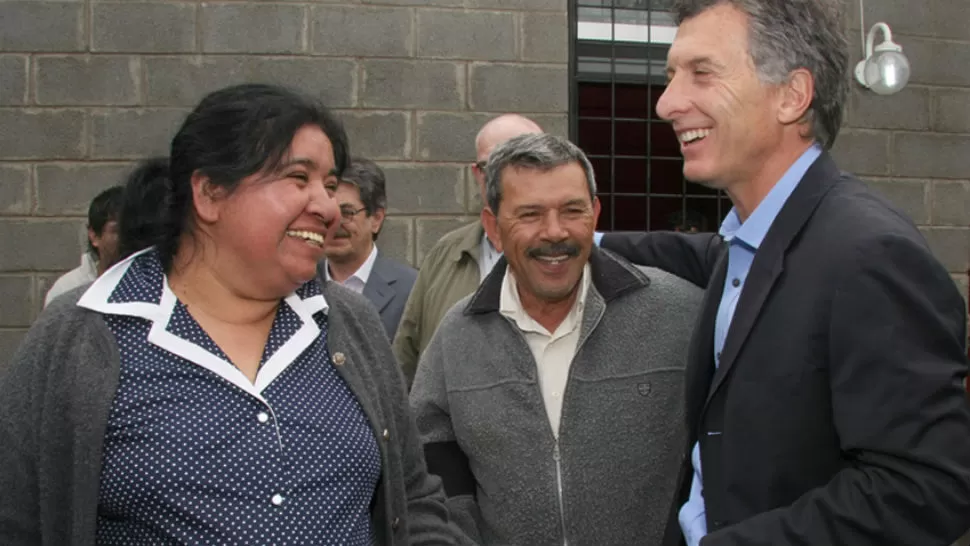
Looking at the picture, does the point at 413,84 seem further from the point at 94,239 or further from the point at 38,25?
the point at 38,25

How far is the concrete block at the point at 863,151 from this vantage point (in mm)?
6766

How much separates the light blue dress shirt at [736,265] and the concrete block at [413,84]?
4124 millimetres

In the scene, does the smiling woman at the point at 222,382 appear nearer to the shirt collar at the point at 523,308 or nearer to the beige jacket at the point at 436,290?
the shirt collar at the point at 523,308

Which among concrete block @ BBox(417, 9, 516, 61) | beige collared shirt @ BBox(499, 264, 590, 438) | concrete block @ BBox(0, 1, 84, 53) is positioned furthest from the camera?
concrete block @ BBox(417, 9, 516, 61)

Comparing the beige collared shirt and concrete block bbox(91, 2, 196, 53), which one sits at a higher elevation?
concrete block bbox(91, 2, 196, 53)

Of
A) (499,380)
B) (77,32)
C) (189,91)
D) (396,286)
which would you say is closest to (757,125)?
(499,380)

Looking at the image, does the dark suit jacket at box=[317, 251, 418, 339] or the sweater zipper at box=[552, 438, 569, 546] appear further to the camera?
the dark suit jacket at box=[317, 251, 418, 339]

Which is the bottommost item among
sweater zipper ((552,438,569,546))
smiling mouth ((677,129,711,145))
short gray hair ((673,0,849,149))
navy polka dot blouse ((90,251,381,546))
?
sweater zipper ((552,438,569,546))

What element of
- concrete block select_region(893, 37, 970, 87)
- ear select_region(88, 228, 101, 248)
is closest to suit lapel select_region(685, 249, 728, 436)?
ear select_region(88, 228, 101, 248)

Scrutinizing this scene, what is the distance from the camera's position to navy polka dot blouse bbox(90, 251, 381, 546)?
199cm

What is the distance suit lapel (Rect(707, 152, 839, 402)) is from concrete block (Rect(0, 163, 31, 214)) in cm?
501

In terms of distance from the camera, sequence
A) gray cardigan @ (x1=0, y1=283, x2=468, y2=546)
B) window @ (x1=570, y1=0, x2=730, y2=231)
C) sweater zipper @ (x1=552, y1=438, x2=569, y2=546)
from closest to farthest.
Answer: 1. gray cardigan @ (x1=0, y1=283, x2=468, y2=546)
2. sweater zipper @ (x1=552, y1=438, x2=569, y2=546)
3. window @ (x1=570, y1=0, x2=730, y2=231)

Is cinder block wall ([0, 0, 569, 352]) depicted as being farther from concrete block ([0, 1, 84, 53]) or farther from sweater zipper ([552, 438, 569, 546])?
sweater zipper ([552, 438, 569, 546])

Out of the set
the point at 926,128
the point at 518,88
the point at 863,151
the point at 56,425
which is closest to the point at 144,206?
the point at 56,425
